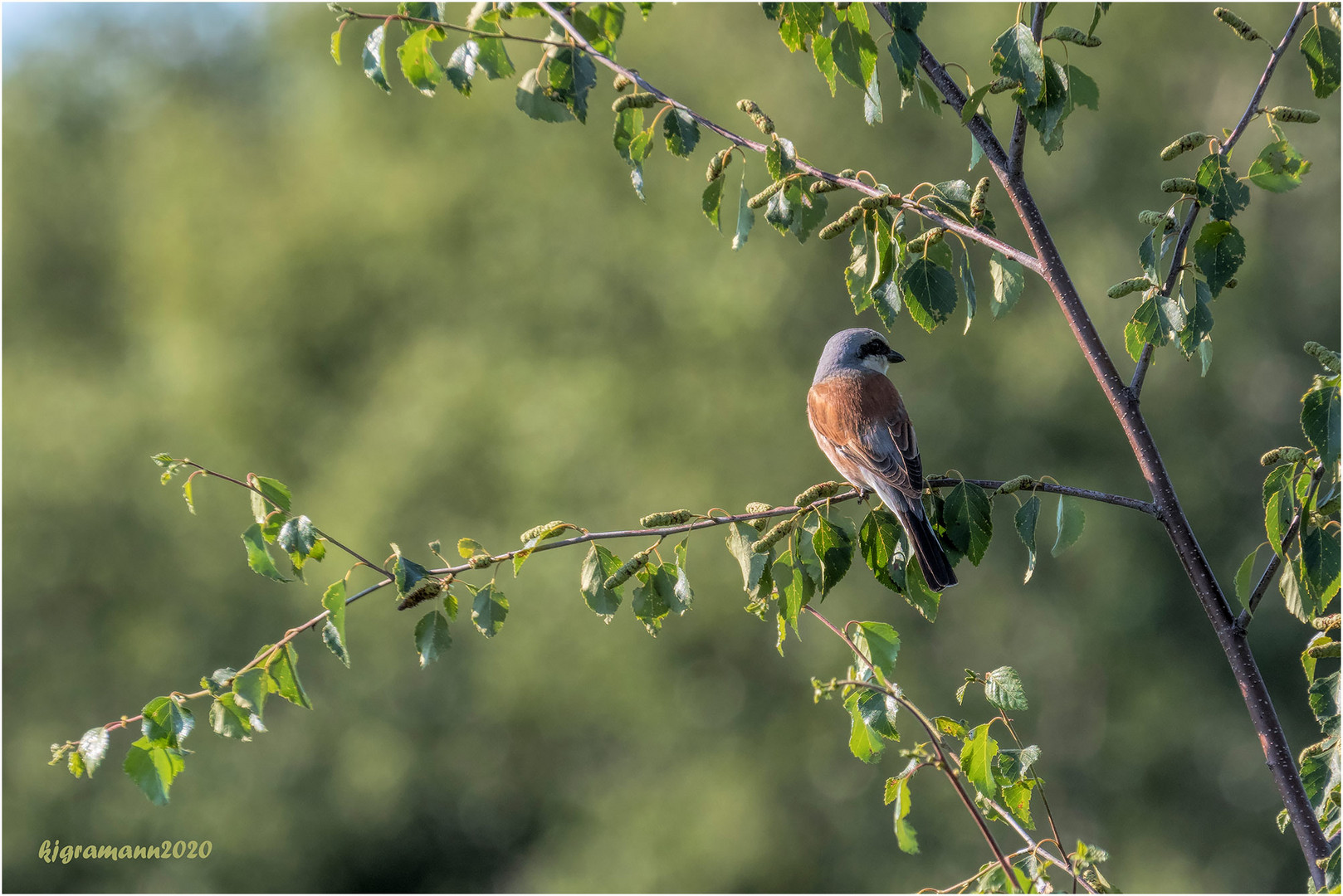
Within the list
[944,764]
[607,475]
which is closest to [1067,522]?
[944,764]

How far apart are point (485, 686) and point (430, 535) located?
3352 millimetres

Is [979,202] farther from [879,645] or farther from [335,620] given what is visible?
[335,620]

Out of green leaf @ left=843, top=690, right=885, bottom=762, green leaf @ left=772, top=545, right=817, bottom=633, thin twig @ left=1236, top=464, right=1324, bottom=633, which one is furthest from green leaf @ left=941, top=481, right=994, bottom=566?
thin twig @ left=1236, top=464, right=1324, bottom=633

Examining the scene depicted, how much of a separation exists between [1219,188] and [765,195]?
1.06 meters

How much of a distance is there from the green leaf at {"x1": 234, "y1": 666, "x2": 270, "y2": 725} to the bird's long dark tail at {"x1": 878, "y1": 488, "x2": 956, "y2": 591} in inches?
67.6

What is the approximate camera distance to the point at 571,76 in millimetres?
2816

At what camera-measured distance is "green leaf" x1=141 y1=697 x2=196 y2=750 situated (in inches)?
98.0

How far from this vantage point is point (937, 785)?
699 inches

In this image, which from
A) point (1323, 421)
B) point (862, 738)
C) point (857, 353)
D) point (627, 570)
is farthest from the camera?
point (857, 353)

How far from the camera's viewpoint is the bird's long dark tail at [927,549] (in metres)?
3.06

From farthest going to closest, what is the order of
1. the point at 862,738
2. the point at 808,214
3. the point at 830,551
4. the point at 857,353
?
the point at 857,353, the point at 808,214, the point at 830,551, the point at 862,738

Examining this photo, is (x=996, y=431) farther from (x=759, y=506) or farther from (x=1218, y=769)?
(x=759, y=506)

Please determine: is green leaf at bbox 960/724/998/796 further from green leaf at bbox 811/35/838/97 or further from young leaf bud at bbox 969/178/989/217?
green leaf at bbox 811/35/838/97

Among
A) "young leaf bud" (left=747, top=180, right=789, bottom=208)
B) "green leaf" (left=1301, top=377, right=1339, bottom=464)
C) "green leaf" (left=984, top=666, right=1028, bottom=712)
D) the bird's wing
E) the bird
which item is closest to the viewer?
"green leaf" (left=1301, top=377, right=1339, bottom=464)
